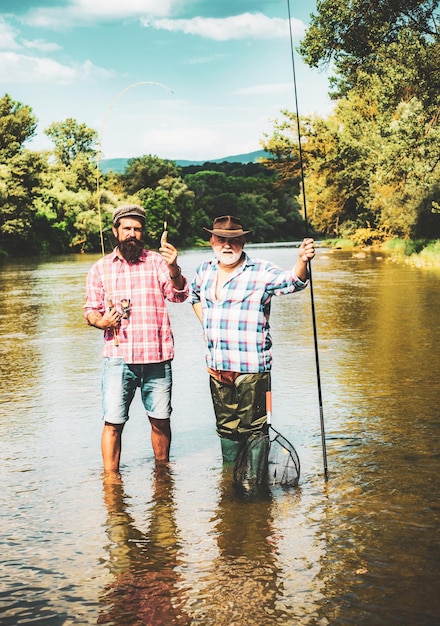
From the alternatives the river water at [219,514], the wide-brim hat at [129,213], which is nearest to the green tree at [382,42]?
the river water at [219,514]

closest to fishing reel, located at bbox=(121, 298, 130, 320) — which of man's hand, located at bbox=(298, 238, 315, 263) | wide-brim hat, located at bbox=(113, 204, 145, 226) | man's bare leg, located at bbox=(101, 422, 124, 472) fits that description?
wide-brim hat, located at bbox=(113, 204, 145, 226)

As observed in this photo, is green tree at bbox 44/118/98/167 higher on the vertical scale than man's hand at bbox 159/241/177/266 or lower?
higher

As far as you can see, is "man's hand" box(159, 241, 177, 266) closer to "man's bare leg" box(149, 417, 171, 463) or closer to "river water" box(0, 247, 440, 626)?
"man's bare leg" box(149, 417, 171, 463)

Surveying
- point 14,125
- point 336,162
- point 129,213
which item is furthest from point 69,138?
point 129,213

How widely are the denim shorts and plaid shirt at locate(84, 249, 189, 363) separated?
0.08 meters

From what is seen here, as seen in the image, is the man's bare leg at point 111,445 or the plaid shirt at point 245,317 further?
the man's bare leg at point 111,445

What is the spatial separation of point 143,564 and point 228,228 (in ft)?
7.04

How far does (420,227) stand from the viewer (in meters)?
37.7

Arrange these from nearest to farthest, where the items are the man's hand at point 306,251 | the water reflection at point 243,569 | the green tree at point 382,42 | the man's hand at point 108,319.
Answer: the water reflection at point 243,569
the man's hand at point 306,251
the man's hand at point 108,319
the green tree at point 382,42

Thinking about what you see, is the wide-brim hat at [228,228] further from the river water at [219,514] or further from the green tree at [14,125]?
the green tree at [14,125]

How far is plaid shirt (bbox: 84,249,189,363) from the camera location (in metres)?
5.86

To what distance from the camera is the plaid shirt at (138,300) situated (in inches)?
231

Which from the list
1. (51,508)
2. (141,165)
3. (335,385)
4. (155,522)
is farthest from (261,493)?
(141,165)

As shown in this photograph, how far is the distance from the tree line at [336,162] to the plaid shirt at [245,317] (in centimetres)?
70
